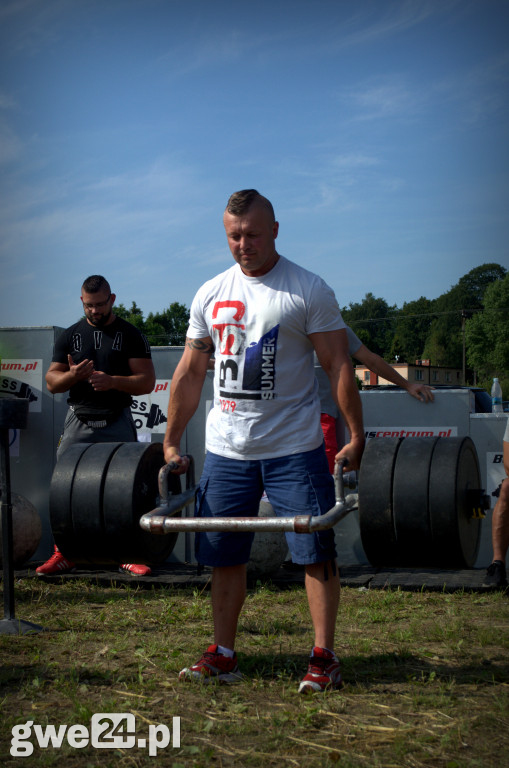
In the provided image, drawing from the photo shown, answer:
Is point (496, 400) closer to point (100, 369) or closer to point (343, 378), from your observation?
point (100, 369)

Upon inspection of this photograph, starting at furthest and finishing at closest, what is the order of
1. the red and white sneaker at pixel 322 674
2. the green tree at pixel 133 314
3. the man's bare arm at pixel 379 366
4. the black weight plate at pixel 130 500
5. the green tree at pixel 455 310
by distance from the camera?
the green tree at pixel 455 310, the green tree at pixel 133 314, the man's bare arm at pixel 379 366, the black weight plate at pixel 130 500, the red and white sneaker at pixel 322 674

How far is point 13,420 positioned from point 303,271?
6.10ft

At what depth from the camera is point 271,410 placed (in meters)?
3.35

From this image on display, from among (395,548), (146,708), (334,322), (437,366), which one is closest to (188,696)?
(146,708)

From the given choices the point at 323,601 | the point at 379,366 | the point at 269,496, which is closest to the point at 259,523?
the point at 269,496

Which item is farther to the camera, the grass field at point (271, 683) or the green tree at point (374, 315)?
the green tree at point (374, 315)

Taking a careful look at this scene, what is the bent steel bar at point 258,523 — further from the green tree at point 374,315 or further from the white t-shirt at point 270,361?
the green tree at point 374,315

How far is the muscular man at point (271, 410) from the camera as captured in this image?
3332 millimetres

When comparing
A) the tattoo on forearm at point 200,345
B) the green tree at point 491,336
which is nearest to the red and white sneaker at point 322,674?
the tattoo on forearm at point 200,345

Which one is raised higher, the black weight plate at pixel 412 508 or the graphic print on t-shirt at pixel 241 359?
the graphic print on t-shirt at pixel 241 359

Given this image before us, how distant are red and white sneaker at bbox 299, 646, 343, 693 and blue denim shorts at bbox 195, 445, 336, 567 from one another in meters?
0.39

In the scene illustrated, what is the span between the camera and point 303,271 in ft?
11.2

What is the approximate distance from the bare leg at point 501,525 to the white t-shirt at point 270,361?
2508 millimetres

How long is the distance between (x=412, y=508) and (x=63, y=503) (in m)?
1.81
